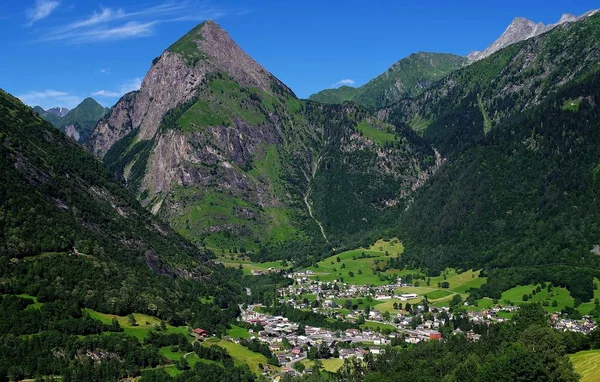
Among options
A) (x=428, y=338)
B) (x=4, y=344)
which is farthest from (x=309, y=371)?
(x=4, y=344)

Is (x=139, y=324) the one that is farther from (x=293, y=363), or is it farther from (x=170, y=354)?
(x=293, y=363)

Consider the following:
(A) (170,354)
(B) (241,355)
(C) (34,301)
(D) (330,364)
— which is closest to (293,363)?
(D) (330,364)

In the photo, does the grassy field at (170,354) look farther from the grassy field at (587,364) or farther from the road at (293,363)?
the grassy field at (587,364)

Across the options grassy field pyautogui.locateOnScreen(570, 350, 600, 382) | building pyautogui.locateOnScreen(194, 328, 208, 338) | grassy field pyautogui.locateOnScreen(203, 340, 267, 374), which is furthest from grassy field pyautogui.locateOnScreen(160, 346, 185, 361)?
grassy field pyautogui.locateOnScreen(570, 350, 600, 382)

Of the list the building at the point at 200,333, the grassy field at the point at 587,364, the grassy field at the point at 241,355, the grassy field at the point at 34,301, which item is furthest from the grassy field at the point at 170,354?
the grassy field at the point at 587,364

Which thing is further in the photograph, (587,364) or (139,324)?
(139,324)

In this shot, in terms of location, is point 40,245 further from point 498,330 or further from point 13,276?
point 498,330

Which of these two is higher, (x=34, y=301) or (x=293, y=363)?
(x=34, y=301)
